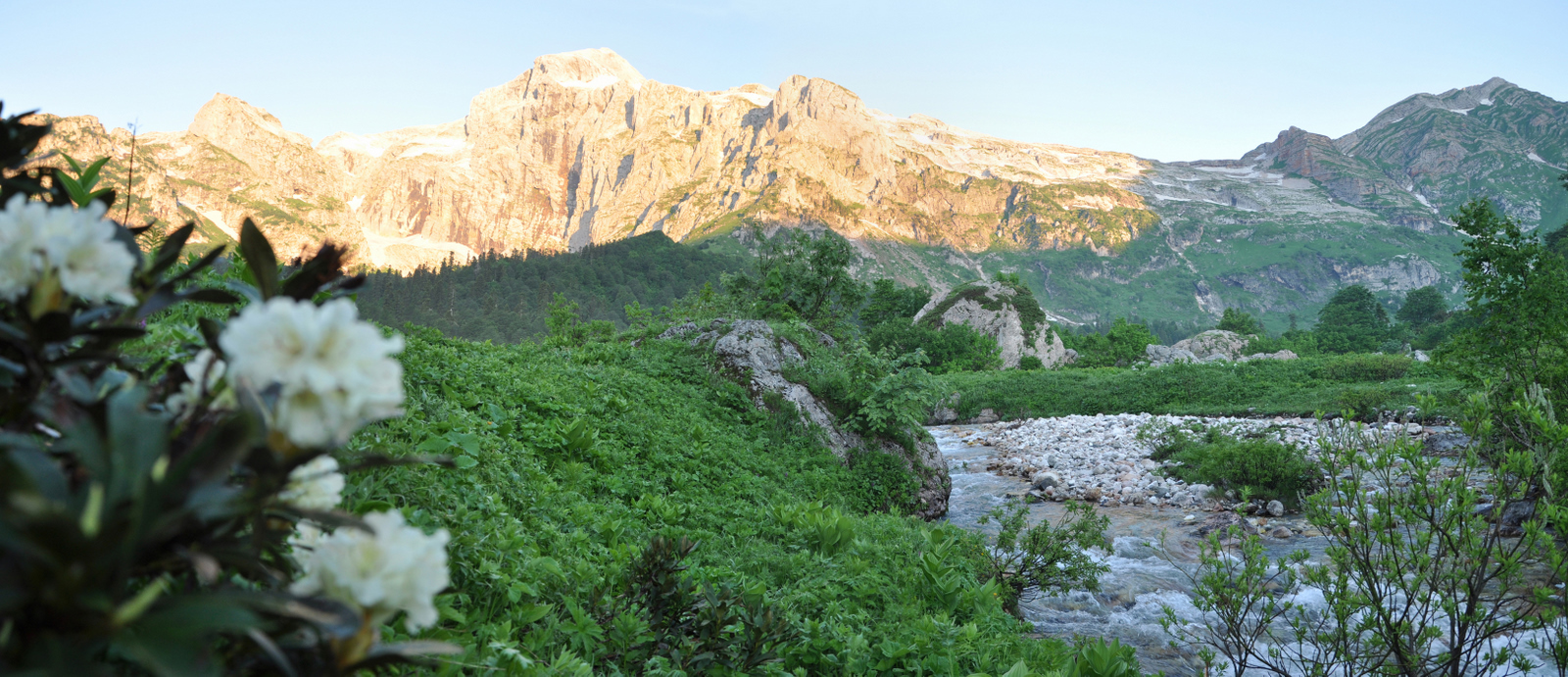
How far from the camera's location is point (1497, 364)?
419 inches

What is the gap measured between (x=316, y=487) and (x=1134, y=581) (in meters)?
11.1

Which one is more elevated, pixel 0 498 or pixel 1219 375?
pixel 0 498

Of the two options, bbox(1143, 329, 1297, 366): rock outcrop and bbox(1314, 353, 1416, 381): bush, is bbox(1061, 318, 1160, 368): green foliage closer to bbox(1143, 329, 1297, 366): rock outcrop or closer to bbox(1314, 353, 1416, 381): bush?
bbox(1143, 329, 1297, 366): rock outcrop

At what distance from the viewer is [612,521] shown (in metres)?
5.53

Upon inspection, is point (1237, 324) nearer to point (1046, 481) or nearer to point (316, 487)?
point (1046, 481)

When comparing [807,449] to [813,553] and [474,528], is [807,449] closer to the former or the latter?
[813,553]

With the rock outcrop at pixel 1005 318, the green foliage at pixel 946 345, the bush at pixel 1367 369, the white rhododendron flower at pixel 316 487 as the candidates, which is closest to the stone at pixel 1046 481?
the white rhododendron flower at pixel 316 487

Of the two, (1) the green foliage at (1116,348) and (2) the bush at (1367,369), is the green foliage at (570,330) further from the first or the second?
(1) the green foliage at (1116,348)

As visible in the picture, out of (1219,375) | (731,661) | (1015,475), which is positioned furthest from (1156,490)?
(1219,375)

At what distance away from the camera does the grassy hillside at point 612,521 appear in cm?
358

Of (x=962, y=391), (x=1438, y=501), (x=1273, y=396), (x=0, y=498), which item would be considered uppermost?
(x=0, y=498)

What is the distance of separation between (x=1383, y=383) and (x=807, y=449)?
99.4ft

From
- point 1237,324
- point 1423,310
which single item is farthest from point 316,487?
point 1423,310

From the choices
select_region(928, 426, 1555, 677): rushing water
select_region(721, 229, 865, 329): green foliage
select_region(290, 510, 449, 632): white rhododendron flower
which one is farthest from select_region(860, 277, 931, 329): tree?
select_region(290, 510, 449, 632): white rhododendron flower
